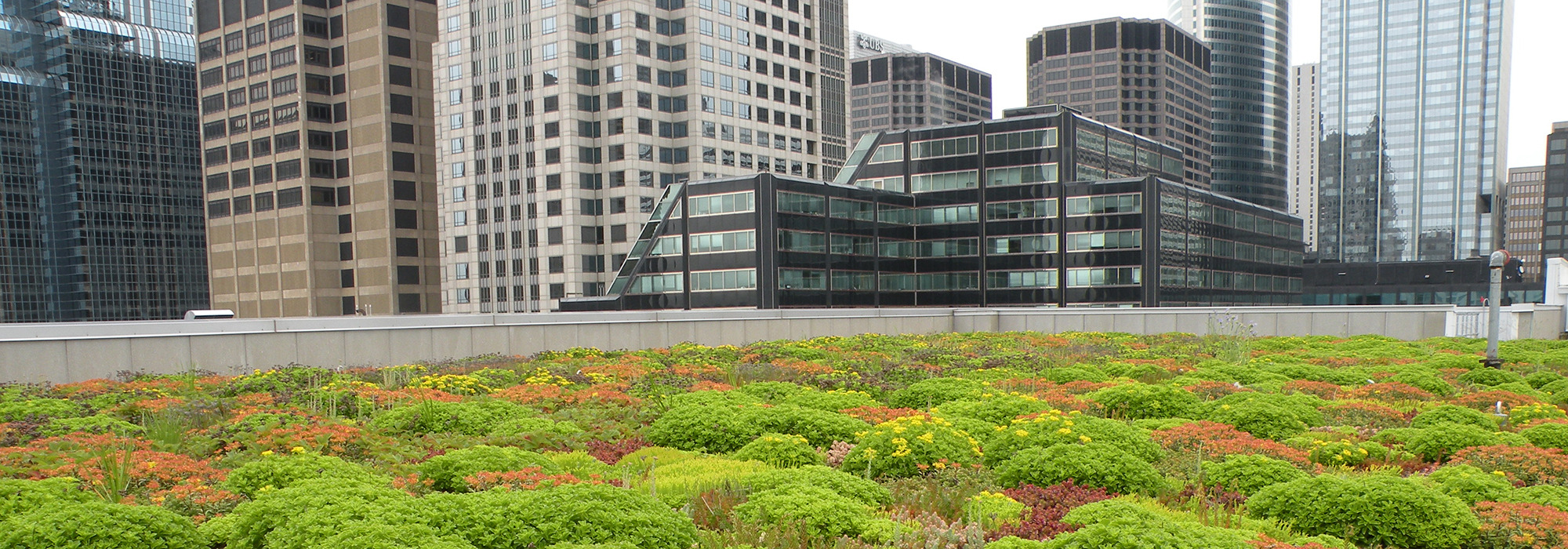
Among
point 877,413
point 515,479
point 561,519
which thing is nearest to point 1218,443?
point 877,413

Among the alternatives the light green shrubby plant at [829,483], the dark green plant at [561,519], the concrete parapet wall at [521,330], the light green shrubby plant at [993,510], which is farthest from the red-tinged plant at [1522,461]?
Result: the concrete parapet wall at [521,330]

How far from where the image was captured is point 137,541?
6633mm

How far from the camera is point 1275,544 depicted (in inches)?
279

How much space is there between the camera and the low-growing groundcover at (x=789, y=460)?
7023 millimetres

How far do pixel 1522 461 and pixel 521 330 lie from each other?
22.1m

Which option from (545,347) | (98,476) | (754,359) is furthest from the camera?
(545,347)

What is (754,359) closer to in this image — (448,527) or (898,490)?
(898,490)

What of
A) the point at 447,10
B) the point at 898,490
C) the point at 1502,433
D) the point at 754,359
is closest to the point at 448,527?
the point at 898,490

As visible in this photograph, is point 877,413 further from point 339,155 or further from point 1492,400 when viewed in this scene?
point 339,155

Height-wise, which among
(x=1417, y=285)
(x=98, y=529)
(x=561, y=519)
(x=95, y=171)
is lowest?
(x=1417, y=285)

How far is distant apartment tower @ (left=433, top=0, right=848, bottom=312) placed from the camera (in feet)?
319

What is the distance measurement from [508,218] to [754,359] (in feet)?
281

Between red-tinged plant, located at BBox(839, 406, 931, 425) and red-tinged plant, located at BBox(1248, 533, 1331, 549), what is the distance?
214 inches

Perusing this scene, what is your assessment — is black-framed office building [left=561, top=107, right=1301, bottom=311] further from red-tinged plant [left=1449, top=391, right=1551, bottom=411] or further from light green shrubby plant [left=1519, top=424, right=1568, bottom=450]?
light green shrubby plant [left=1519, top=424, right=1568, bottom=450]
